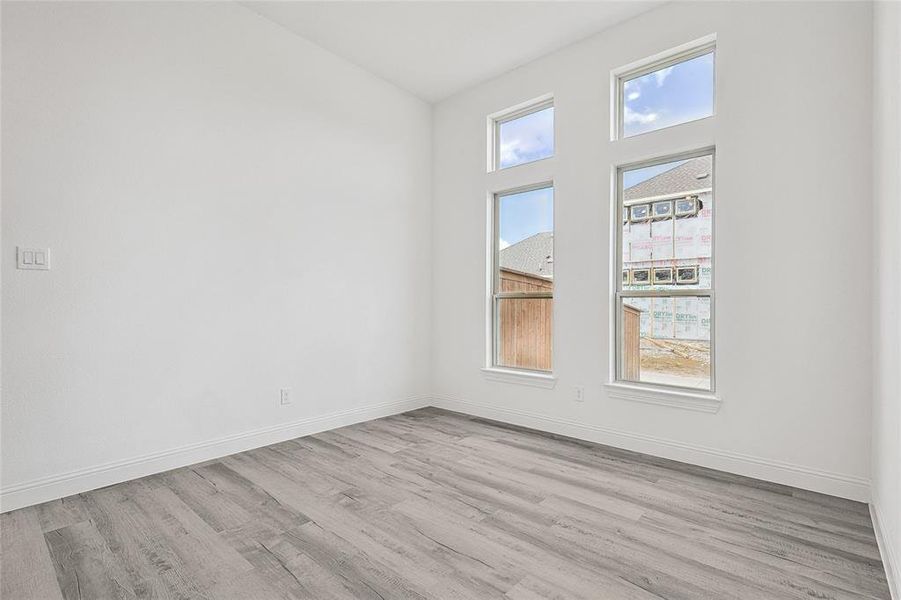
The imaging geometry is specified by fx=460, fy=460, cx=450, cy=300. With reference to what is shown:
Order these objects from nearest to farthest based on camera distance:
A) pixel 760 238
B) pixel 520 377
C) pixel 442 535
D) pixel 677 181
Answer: pixel 442 535
pixel 760 238
pixel 677 181
pixel 520 377

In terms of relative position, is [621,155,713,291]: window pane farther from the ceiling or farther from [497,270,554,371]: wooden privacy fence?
the ceiling

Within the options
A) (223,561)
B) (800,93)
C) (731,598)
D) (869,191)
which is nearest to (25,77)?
(223,561)

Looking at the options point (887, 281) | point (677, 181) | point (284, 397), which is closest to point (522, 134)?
point (677, 181)

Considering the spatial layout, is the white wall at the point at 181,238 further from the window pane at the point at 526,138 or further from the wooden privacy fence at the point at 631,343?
the wooden privacy fence at the point at 631,343

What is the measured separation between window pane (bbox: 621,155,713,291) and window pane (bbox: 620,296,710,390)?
142mm

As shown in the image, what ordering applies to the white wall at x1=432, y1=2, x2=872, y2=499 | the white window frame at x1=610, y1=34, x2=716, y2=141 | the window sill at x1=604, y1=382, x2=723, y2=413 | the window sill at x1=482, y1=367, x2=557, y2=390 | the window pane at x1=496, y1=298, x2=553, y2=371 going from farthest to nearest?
1. the window pane at x1=496, y1=298, x2=553, y2=371
2. the window sill at x1=482, y1=367, x2=557, y2=390
3. the white window frame at x1=610, y1=34, x2=716, y2=141
4. the window sill at x1=604, y1=382, x2=723, y2=413
5. the white wall at x1=432, y1=2, x2=872, y2=499

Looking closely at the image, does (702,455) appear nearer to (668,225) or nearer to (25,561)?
(668,225)

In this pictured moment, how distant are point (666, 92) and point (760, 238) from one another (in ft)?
4.27

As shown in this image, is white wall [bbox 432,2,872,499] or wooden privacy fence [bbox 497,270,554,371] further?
wooden privacy fence [bbox 497,270,554,371]

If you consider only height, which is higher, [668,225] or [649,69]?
[649,69]

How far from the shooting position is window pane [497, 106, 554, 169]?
4.09 m

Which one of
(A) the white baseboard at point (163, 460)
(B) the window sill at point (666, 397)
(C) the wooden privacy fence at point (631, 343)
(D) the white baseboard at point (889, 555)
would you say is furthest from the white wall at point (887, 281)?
(A) the white baseboard at point (163, 460)

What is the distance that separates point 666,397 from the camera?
3236 mm

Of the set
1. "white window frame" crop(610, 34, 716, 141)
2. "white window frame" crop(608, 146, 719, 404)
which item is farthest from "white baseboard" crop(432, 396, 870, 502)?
"white window frame" crop(610, 34, 716, 141)
